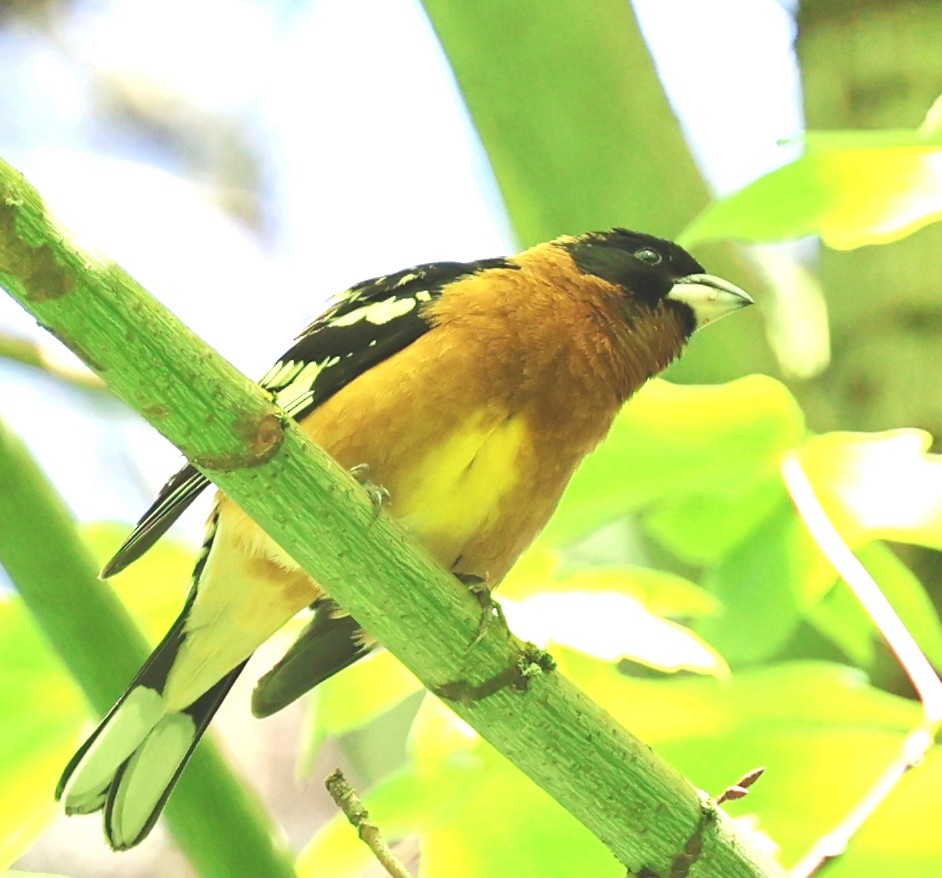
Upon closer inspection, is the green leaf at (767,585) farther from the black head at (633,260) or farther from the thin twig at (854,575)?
the black head at (633,260)

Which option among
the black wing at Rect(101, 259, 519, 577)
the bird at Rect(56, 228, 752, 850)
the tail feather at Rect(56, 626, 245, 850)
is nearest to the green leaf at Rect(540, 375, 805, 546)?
the bird at Rect(56, 228, 752, 850)

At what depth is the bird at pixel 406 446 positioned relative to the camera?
1.70 meters

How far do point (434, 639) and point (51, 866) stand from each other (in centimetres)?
298

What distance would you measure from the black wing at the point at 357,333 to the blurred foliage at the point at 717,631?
325 millimetres

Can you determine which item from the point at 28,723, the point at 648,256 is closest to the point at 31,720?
the point at 28,723

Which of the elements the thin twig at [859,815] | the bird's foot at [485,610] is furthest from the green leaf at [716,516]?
the thin twig at [859,815]

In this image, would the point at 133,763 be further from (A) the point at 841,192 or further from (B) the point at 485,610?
(A) the point at 841,192

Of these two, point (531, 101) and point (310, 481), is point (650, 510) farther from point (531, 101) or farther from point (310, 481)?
point (531, 101)

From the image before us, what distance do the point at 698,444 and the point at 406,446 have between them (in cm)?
46

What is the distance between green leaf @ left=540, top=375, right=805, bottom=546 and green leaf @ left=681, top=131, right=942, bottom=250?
192 millimetres

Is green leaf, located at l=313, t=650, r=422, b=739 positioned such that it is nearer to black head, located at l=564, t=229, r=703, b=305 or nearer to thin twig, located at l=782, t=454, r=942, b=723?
thin twig, located at l=782, t=454, r=942, b=723

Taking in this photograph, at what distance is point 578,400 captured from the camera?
6.07 feet

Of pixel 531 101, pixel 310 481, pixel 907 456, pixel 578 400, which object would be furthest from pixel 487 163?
pixel 310 481

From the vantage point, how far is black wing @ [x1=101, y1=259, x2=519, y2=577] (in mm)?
1841
